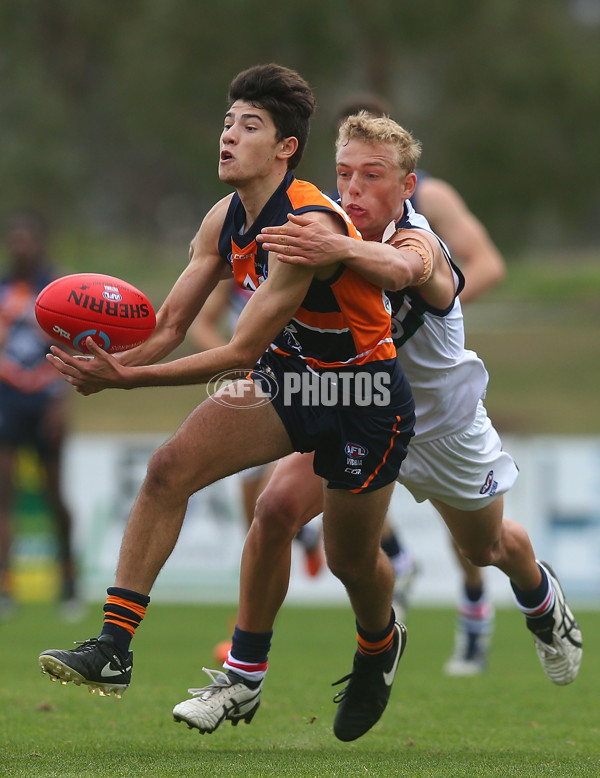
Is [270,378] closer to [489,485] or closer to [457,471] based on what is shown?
[457,471]

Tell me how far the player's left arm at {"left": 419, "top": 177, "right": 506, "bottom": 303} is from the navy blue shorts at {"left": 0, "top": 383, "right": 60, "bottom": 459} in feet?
14.9

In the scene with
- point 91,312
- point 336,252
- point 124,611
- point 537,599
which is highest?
point 336,252

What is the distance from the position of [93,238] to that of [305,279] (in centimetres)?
2636

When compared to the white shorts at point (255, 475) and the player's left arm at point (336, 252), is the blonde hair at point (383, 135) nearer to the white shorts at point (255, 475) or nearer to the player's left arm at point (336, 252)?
the player's left arm at point (336, 252)

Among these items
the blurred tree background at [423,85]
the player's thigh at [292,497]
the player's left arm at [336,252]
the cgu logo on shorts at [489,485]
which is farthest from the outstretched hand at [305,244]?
the blurred tree background at [423,85]

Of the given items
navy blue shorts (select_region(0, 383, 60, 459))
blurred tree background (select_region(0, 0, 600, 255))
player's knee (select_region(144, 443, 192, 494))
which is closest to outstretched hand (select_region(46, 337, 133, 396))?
player's knee (select_region(144, 443, 192, 494))

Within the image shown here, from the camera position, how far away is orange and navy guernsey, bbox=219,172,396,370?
4531mm

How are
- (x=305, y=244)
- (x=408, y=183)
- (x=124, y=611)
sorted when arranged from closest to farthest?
(x=305, y=244) < (x=124, y=611) < (x=408, y=183)

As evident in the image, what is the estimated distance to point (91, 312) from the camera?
4539 mm

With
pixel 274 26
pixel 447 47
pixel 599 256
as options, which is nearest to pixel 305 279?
pixel 274 26

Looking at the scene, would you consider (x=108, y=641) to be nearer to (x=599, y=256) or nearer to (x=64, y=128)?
(x=64, y=128)

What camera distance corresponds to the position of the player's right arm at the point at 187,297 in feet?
15.9

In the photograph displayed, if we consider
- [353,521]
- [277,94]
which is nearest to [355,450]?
[353,521]

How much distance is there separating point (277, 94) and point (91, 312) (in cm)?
100
